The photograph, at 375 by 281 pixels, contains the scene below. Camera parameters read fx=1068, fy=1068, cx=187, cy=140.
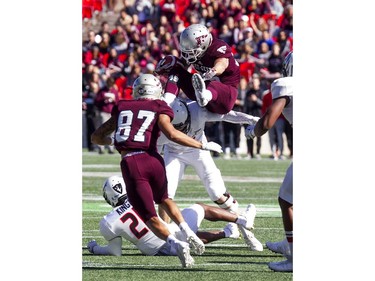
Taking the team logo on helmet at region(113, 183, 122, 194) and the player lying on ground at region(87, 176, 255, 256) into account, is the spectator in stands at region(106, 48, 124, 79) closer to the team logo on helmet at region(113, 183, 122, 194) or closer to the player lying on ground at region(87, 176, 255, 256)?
the team logo on helmet at region(113, 183, 122, 194)

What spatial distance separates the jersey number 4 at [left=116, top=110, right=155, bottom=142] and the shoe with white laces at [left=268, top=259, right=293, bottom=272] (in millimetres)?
999

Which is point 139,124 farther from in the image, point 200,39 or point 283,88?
point 200,39

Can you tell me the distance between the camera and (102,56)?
57.3ft

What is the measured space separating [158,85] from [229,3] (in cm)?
1205

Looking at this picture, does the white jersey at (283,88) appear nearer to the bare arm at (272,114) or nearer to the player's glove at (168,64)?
the bare arm at (272,114)

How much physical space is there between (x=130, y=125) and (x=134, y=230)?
2.41 feet

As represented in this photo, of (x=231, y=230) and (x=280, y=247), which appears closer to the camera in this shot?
(x=280, y=247)

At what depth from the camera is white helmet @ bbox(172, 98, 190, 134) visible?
6816 millimetres

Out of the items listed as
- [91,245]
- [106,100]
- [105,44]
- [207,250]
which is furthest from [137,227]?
[105,44]

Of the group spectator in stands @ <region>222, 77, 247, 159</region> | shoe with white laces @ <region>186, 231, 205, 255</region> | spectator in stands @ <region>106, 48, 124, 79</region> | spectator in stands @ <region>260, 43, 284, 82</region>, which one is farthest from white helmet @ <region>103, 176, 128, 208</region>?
spectator in stands @ <region>106, 48, 124, 79</region>

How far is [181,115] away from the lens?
6.83m
